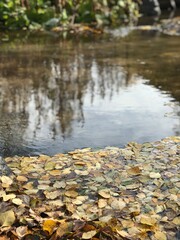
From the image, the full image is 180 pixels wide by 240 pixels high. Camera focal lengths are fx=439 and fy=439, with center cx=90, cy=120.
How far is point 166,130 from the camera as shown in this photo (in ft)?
15.3

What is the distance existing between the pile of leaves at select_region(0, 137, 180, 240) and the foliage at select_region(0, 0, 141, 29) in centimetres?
865

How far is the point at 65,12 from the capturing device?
1248 cm

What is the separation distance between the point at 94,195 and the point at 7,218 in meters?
0.72

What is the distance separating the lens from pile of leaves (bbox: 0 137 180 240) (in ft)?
9.20

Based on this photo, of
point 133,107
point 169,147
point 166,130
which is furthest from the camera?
point 133,107

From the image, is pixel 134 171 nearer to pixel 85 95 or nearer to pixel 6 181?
pixel 6 181

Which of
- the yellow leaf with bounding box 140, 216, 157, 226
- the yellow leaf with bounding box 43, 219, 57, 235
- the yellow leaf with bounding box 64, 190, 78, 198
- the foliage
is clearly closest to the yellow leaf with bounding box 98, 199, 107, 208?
the yellow leaf with bounding box 64, 190, 78, 198

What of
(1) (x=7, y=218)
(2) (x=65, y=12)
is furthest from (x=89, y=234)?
(2) (x=65, y=12)

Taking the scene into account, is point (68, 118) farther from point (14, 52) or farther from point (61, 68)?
point (14, 52)

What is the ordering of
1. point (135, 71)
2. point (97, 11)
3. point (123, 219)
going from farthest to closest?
1. point (97, 11)
2. point (135, 71)
3. point (123, 219)

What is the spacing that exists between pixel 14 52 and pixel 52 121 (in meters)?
3.93

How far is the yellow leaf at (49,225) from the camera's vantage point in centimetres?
277

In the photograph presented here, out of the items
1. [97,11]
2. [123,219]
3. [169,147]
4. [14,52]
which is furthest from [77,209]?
[97,11]

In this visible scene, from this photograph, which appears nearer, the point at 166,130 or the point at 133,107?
the point at 166,130
